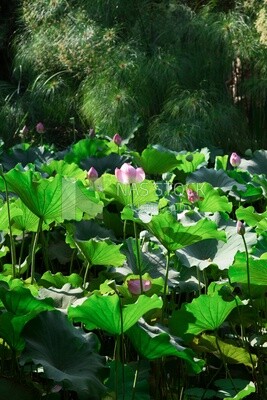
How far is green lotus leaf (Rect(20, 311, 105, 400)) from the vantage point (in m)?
1.12

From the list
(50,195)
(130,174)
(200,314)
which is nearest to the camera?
(200,314)

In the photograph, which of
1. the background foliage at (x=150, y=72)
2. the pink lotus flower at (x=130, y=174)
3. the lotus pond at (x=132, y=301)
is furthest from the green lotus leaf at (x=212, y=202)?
the background foliage at (x=150, y=72)

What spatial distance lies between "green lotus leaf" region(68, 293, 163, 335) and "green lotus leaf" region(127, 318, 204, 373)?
0.06ft

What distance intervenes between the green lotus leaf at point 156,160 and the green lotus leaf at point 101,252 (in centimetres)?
60

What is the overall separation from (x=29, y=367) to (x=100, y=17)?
12.4ft

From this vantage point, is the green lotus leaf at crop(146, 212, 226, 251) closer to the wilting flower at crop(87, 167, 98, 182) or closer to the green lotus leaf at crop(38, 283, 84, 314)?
the green lotus leaf at crop(38, 283, 84, 314)

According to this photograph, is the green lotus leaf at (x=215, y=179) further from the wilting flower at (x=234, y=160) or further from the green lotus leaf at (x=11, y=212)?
the green lotus leaf at (x=11, y=212)

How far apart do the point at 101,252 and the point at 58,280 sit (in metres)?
0.08

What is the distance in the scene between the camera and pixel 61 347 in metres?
1.15

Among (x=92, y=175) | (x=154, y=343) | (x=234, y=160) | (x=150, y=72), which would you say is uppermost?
(x=154, y=343)

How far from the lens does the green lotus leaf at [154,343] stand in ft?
3.68

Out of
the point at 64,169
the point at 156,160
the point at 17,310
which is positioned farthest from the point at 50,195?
the point at 156,160

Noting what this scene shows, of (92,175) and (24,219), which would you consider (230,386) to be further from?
(92,175)

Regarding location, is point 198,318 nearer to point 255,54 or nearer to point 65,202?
point 65,202
